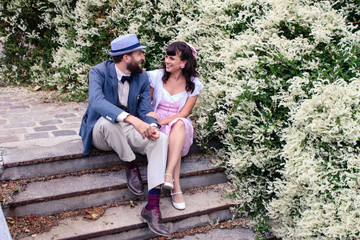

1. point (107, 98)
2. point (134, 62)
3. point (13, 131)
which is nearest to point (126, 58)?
point (134, 62)

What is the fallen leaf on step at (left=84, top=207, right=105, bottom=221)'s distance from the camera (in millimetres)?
3111

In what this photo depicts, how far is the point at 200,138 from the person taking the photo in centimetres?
397

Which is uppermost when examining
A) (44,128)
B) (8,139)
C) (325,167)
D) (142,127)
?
(142,127)

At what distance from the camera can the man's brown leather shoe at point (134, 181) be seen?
331 cm

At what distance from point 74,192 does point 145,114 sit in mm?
1002

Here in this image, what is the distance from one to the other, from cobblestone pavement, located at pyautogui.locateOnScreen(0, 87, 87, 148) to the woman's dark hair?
52.7 inches

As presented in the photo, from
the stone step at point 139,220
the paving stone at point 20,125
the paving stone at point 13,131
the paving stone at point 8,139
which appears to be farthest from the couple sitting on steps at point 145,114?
the paving stone at point 20,125

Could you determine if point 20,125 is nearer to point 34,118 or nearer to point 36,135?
point 34,118

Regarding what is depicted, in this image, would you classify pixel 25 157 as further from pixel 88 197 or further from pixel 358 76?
pixel 358 76

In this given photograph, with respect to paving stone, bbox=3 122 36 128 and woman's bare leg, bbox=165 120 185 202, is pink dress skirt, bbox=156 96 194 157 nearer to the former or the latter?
woman's bare leg, bbox=165 120 185 202

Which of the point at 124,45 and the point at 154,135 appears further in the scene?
the point at 124,45

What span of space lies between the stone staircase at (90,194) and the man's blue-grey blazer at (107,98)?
25 cm

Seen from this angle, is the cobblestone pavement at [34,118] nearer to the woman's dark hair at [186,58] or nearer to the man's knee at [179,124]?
the man's knee at [179,124]

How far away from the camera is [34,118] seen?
4617 millimetres
